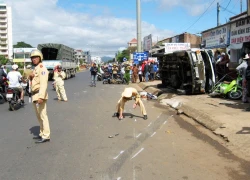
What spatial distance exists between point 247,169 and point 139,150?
6.24ft

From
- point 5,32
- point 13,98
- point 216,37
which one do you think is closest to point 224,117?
point 13,98

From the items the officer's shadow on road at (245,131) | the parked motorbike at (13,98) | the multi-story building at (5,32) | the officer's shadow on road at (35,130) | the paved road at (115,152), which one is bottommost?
the paved road at (115,152)

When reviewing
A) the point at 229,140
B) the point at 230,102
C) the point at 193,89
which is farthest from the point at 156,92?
the point at 229,140

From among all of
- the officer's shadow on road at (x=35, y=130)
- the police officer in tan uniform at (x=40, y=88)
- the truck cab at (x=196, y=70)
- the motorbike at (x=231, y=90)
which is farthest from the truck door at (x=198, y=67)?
the police officer in tan uniform at (x=40, y=88)

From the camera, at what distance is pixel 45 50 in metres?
32.4

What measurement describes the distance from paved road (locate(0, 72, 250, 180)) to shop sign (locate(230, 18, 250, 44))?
8547mm

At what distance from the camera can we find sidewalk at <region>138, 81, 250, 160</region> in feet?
19.7

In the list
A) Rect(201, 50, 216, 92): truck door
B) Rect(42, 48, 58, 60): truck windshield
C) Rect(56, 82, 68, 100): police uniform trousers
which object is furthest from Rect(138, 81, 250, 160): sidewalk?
Rect(42, 48, 58, 60): truck windshield

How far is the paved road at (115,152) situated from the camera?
14.8ft

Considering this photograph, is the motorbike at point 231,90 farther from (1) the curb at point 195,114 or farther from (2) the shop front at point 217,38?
(2) the shop front at point 217,38

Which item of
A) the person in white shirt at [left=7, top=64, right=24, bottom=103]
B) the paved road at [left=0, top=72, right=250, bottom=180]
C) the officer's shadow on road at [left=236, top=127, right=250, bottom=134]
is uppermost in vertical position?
the person in white shirt at [left=7, top=64, right=24, bottom=103]

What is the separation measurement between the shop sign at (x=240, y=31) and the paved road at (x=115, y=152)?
8547 mm

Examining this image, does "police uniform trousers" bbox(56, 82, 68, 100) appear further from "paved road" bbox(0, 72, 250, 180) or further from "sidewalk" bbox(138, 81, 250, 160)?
"paved road" bbox(0, 72, 250, 180)

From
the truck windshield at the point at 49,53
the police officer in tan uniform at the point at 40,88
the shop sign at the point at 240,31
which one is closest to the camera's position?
Result: the police officer in tan uniform at the point at 40,88
